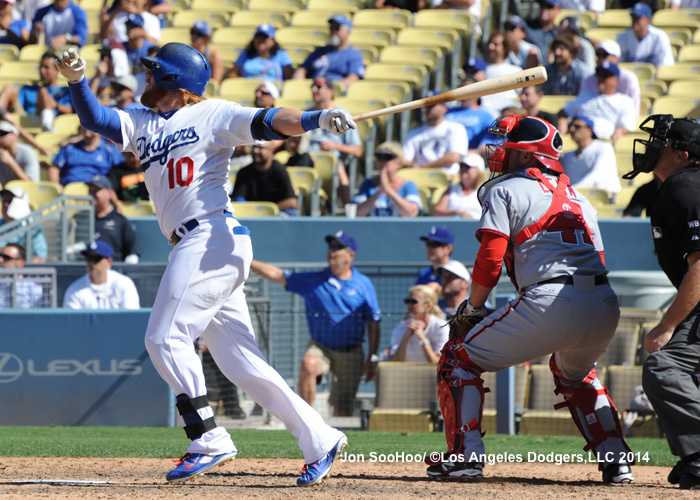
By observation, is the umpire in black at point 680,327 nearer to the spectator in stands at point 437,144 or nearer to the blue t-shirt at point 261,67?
the spectator in stands at point 437,144

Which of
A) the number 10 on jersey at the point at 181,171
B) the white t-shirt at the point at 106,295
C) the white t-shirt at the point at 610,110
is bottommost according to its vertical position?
the white t-shirt at the point at 106,295

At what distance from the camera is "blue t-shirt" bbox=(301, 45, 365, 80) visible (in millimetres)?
13016

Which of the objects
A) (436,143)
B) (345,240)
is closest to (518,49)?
(436,143)

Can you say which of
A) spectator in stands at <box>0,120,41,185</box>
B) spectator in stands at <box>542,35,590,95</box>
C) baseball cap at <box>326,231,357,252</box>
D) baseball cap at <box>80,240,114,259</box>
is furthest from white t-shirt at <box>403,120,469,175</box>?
spectator in stands at <box>0,120,41,185</box>

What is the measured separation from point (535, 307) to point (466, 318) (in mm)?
407

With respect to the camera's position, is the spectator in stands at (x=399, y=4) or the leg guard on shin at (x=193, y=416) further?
the spectator in stands at (x=399, y=4)

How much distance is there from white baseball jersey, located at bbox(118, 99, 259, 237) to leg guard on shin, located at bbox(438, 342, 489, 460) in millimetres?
1319

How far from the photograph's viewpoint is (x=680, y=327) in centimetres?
469

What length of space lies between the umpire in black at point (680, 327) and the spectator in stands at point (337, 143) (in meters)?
6.60

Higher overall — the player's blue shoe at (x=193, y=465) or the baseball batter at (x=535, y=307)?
the baseball batter at (x=535, y=307)

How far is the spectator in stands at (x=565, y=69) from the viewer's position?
1159 centimetres

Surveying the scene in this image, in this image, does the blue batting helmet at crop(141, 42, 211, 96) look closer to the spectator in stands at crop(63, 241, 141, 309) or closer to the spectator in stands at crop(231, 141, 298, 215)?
the spectator in stands at crop(63, 241, 141, 309)

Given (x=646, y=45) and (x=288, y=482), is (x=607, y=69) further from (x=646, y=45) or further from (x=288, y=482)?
(x=288, y=482)

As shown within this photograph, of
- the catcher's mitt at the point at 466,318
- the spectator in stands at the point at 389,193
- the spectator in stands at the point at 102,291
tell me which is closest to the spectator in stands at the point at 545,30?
the spectator in stands at the point at 389,193
